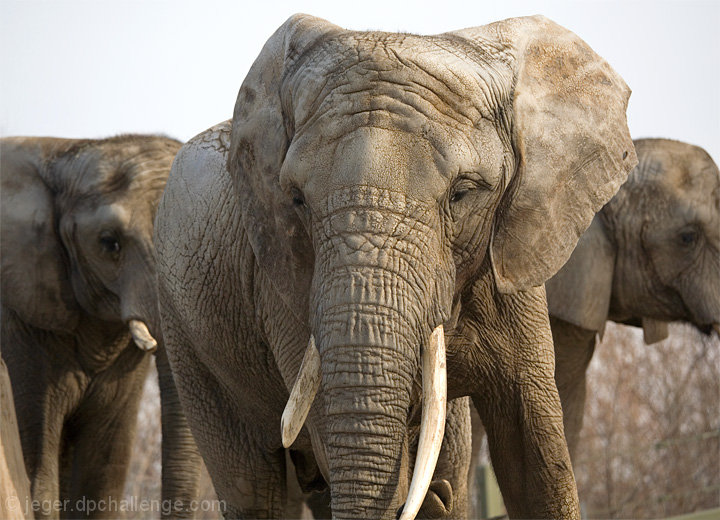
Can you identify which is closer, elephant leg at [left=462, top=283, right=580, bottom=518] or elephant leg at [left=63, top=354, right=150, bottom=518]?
elephant leg at [left=462, top=283, right=580, bottom=518]

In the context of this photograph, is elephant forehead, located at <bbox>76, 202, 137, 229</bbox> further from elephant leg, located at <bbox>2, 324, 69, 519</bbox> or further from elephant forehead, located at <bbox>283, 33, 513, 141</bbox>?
elephant forehead, located at <bbox>283, 33, 513, 141</bbox>

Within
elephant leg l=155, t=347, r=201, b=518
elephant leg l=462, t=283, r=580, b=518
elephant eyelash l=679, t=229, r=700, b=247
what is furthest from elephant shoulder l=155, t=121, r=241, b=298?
elephant eyelash l=679, t=229, r=700, b=247

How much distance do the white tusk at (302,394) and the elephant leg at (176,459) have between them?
3.43 m

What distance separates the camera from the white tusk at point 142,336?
6.79m

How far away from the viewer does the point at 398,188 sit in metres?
3.29

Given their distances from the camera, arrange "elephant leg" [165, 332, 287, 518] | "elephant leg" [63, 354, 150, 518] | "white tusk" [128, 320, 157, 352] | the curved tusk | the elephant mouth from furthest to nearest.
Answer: "elephant leg" [63, 354, 150, 518]
"white tusk" [128, 320, 157, 352]
"elephant leg" [165, 332, 287, 518]
the elephant mouth
the curved tusk

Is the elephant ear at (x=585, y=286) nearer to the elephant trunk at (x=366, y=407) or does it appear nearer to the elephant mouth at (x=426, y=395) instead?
the elephant mouth at (x=426, y=395)

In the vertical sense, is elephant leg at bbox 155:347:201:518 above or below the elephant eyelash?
below

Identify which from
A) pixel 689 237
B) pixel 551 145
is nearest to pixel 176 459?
pixel 689 237

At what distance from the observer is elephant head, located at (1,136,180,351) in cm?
730

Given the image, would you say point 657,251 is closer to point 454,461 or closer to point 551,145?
point 454,461

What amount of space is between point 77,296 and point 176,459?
1.34 meters

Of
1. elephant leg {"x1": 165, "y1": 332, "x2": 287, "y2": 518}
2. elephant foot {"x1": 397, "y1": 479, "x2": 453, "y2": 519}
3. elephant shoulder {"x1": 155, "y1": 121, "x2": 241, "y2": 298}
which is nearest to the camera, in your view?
elephant foot {"x1": 397, "y1": 479, "x2": 453, "y2": 519}

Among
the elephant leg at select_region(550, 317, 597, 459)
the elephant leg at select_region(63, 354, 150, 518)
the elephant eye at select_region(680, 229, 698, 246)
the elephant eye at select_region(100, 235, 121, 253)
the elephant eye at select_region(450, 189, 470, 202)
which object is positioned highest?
the elephant eye at select_region(450, 189, 470, 202)
